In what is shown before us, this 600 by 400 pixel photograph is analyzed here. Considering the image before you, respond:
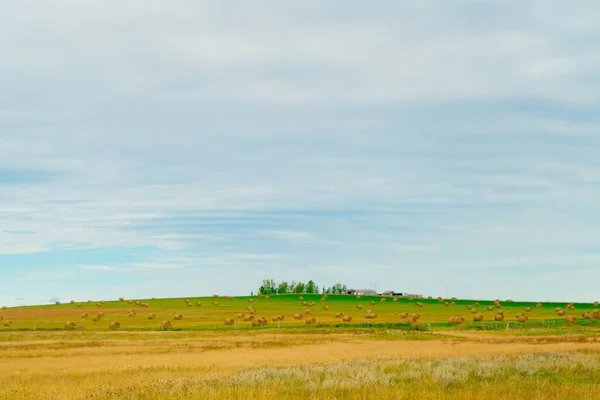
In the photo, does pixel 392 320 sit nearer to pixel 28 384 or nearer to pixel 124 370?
pixel 124 370

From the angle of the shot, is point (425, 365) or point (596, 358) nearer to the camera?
point (425, 365)

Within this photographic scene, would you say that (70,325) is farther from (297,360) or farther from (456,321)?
(297,360)

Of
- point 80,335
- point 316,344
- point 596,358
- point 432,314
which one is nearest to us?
point 596,358

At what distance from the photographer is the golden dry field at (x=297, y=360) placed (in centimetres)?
2111

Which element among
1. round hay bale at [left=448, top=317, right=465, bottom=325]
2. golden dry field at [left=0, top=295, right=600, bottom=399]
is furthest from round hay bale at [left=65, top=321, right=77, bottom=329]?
round hay bale at [left=448, top=317, right=465, bottom=325]

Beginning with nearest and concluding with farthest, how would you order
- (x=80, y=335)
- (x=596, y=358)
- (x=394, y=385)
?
(x=394, y=385) → (x=596, y=358) → (x=80, y=335)

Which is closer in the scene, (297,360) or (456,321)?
(297,360)

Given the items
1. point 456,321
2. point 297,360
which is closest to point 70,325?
point 456,321

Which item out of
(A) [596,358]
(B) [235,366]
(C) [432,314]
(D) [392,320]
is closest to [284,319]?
(D) [392,320]

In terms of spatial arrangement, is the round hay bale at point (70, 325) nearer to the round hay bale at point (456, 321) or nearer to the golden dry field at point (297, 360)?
the golden dry field at point (297, 360)

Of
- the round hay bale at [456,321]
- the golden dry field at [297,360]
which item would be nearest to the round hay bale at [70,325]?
the golden dry field at [297,360]

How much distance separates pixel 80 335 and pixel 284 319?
27629 mm

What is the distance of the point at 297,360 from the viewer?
3784 centimetres

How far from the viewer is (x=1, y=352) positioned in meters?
46.6
